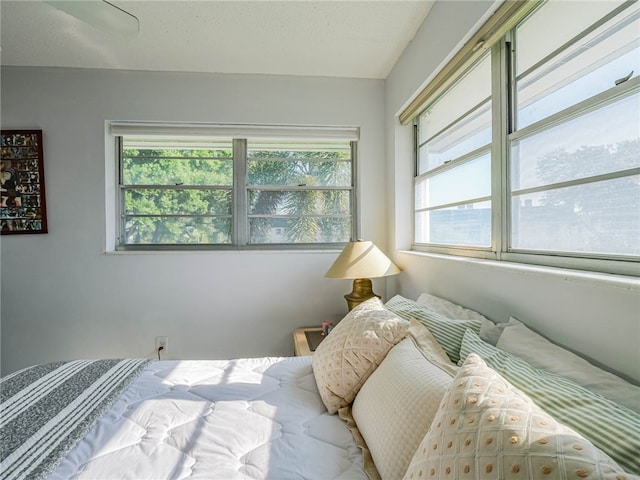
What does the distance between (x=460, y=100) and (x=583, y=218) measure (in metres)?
0.96

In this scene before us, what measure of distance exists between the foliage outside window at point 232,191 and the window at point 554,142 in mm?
1075

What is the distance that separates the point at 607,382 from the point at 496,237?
708 millimetres

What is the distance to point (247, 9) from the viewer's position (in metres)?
1.69

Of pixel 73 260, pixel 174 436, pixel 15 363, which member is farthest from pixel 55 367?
pixel 15 363

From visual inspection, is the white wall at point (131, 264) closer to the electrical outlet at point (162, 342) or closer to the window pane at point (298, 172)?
the electrical outlet at point (162, 342)

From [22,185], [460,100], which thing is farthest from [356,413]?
[22,185]

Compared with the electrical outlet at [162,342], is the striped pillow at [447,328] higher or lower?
higher

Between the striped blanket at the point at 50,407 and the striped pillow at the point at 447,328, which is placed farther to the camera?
the striped pillow at the point at 447,328

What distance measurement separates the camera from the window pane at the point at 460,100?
1450mm

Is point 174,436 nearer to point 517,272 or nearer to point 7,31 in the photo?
point 517,272

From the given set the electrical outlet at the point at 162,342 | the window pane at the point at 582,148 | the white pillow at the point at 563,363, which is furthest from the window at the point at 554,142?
the electrical outlet at the point at 162,342

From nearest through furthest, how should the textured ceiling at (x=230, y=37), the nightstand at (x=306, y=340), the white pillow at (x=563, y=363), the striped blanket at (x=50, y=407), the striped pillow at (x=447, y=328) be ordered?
the white pillow at (x=563, y=363)
the striped blanket at (x=50, y=407)
the striped pillow at (x=447, y=328)
the textured ceiling at (x=230, y=37)
the nightstand at (x=306, y=340)

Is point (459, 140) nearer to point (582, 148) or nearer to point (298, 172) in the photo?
point (582, 148)

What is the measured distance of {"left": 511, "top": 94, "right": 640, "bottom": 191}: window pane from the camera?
83cm
